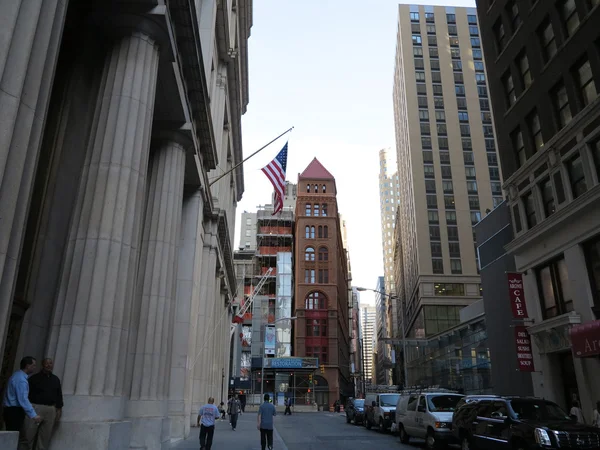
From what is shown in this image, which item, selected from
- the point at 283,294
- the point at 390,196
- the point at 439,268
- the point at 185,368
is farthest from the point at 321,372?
the point at 390,196

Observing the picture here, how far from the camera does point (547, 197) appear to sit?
2275cm

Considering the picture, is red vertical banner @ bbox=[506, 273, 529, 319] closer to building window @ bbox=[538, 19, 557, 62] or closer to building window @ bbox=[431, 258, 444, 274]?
building window @ bbox=[538, 19, 557, 62]

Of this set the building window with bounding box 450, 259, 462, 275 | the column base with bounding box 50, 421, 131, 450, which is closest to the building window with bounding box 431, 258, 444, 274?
the building window with bounding box 450, 259, 462, 275

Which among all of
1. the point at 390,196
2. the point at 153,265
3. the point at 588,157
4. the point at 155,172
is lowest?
the point at 153,265

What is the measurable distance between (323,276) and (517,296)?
201 ft

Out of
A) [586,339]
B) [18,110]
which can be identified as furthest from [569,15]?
[18,110]

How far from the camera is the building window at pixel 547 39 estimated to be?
22.5 metres

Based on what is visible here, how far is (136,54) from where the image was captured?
11812 mm

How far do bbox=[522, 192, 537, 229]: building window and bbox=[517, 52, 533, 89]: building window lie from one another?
565cm

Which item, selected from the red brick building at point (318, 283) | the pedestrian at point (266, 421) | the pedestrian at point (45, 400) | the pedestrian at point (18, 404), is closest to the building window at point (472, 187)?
the red brick building at point (318, 283)

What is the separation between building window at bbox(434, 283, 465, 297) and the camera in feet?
219

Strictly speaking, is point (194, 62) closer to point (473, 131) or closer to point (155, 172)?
point (155, 172)

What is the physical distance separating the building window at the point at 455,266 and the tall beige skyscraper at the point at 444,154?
0.14m

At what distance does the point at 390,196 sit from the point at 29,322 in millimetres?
186513
